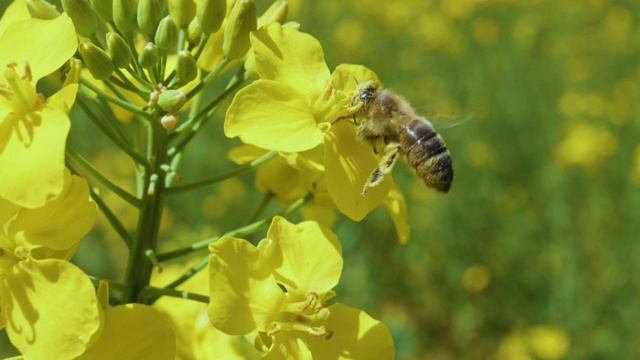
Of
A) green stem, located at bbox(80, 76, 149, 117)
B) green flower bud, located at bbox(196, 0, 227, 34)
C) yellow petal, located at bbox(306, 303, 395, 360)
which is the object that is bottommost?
yellow petal, located at bbox(306, 303, 395, 360)

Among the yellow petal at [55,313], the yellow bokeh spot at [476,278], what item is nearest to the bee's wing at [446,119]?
the yellow petal at [55,313]

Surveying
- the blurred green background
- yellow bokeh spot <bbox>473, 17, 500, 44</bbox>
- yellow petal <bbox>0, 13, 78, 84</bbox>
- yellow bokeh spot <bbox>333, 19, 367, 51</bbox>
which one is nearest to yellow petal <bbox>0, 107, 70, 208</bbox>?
yellow petal <bbox>0, 13, 78, 84</bbox>

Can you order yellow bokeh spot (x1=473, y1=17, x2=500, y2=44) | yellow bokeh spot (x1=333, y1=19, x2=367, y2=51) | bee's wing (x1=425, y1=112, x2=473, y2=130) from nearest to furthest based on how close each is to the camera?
1. bee's wing (x1=425, y1=112, x2=473, y2=130)
2. yellow bokeh spot (x1=473, y1=17, x2=500, y2=44)
3. yellow bokeh spot (x1=333, y1=19, x2=367, y2=51)

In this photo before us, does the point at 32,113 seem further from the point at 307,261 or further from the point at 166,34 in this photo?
the point at 307,261

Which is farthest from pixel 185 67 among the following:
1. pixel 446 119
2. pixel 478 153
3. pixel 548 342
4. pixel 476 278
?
pixel 478 153

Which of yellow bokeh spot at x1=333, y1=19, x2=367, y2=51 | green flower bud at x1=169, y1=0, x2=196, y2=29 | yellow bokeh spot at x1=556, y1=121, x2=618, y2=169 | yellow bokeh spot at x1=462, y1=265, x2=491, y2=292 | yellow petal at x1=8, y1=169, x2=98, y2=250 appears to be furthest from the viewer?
yellow bokeh spot at x1=333, y1=19, x2=367, y2=51

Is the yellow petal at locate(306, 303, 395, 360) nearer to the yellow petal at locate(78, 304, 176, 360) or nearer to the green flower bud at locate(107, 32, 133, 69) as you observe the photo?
the yellow petal at locate(78, 304, 176, 360)
